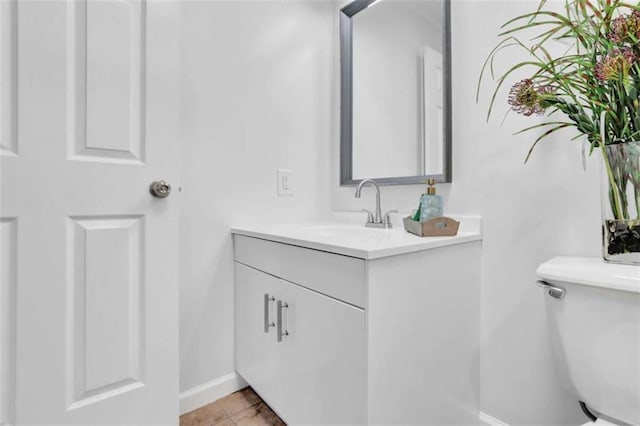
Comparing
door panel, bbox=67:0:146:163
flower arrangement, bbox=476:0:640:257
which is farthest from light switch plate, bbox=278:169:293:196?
flower arrangement, bbox=476:0:640:257

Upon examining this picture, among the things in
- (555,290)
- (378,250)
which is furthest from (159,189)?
(555,290)

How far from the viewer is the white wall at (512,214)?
991mm

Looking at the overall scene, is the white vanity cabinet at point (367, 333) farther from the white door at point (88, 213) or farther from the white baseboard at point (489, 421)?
the white door at point (88, 213)

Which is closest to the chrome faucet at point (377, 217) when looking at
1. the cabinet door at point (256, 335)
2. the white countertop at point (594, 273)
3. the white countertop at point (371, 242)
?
the white countertop at point (371, 242)

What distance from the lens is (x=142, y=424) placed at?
105cm

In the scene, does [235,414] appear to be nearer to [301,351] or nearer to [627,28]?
[301,351]

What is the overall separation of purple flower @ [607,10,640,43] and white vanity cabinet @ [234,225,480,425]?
1.99 feet

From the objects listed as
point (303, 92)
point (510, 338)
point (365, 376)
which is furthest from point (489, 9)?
point (365, 376)

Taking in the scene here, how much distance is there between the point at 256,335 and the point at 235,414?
1.06ft

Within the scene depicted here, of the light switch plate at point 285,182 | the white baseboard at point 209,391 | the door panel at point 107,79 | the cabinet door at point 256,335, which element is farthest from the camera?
the light switch plate at point 285,182

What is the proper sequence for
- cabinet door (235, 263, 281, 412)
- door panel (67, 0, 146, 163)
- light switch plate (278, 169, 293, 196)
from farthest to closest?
light switch plate (278, 169, 293, 196) → cabinet door (235, 263, 281, 412) → door panel (67, 0, 146, 163)

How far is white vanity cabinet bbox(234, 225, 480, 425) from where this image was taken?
843 mm

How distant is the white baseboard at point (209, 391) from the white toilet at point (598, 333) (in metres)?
1.19

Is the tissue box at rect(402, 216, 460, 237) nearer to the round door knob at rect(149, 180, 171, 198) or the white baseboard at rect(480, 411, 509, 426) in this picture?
the white baseboard at rect(480, 411, 509, 426)
